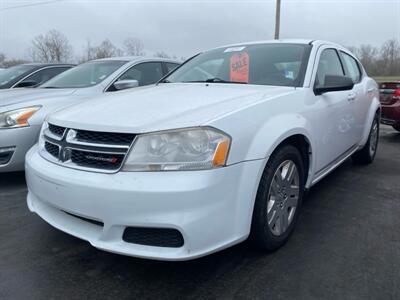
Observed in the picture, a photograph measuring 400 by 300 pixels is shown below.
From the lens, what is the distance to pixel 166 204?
6.13 ft

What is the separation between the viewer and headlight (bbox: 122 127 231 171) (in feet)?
6.37

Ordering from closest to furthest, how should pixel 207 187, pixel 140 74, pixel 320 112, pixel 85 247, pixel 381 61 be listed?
1. pixel 207 187
2. pixel 85 247
3. pixel 320 112
4. pixel 140 74
5. pixel 381 61

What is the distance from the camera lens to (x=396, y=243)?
2668 millimetres

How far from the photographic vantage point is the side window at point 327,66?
3.16m

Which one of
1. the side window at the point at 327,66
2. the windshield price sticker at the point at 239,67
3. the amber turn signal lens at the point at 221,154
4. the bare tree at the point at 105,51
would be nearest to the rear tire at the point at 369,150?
the side window at the point at 327,66

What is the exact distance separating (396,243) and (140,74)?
374cm

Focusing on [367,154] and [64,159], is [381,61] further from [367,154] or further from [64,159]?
[64,159]

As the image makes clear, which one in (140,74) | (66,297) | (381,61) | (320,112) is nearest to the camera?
(66,297)

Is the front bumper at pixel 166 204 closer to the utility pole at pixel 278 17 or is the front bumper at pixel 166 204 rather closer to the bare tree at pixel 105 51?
the utility pole at pixel 278 17

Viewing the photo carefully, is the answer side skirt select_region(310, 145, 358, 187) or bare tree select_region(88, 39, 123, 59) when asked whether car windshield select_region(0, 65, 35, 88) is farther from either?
bare tree select_region(88, 39, 123, 59)

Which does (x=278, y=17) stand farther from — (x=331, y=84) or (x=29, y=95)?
(x=331, y=84)

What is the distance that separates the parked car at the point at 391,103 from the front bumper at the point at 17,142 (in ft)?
20.3

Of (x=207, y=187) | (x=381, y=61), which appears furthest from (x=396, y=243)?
(x=381, y=61)

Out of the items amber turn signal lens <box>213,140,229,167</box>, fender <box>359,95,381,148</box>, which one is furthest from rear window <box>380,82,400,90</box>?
amber turn signal lens <box>213,140,229,167</box>
